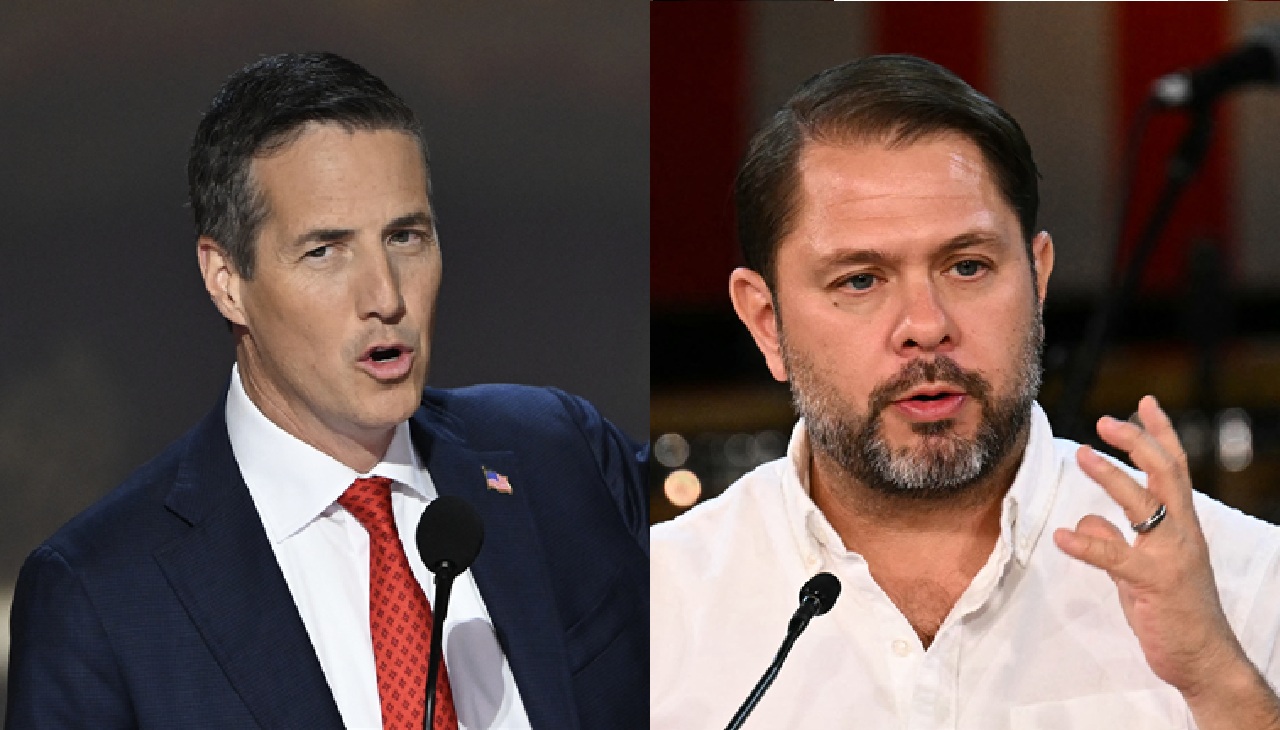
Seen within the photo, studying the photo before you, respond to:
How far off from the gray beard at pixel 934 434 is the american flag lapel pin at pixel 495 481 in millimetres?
312

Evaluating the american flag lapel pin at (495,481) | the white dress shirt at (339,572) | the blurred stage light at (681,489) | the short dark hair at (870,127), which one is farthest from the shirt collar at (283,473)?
the short dark hair at (870,127)

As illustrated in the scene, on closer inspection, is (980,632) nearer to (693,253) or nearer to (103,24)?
(693,253)

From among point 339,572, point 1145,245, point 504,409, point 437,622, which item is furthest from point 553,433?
point 1145,245

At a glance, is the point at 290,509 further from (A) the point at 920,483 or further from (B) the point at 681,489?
(A) the point at 920,483

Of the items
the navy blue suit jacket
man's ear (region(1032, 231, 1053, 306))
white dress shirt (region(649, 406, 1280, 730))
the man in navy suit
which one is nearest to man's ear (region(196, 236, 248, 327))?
the man in navy suit

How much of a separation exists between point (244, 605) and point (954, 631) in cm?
63

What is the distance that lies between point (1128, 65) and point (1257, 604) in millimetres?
804

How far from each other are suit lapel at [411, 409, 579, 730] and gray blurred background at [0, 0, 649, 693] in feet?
0.45

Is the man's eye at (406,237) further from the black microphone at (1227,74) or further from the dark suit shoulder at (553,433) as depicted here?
the black microphone at (1227,74)

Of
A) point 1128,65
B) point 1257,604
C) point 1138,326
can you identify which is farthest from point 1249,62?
point 1257,604

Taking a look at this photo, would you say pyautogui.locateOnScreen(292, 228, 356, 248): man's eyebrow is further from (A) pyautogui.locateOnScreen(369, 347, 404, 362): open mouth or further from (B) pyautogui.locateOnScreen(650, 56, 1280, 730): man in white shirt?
(B) pyautogui.locateOnScreen(650, 56, 1280, 730): man in white shirt

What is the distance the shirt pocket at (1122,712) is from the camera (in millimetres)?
1162

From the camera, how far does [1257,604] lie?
120 centimetres

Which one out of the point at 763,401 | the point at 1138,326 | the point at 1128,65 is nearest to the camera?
the point at 763,401
